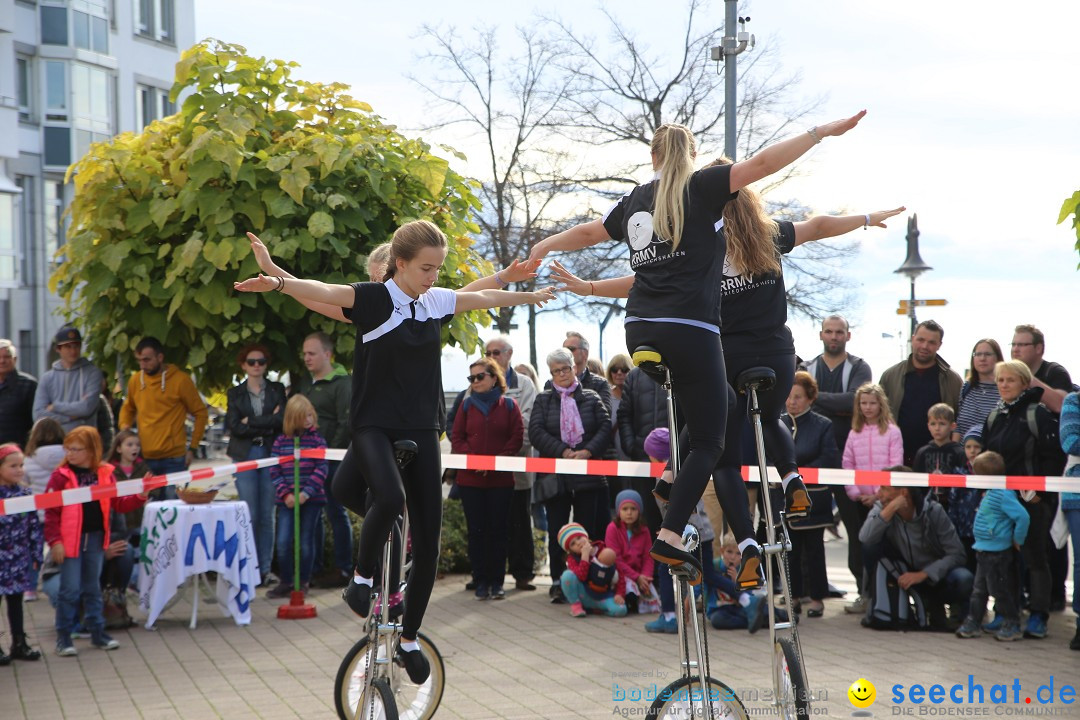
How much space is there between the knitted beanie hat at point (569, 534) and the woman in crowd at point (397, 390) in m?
3.79

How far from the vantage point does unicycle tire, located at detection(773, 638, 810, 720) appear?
189 inches

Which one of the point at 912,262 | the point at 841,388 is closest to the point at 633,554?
the point at 841,388

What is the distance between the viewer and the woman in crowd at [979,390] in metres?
8.78

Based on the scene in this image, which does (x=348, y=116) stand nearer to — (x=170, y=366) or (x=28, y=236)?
(x=170, y=366)

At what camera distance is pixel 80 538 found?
7.84m

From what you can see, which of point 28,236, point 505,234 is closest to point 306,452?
point 505,234

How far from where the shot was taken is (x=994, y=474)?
8.09 meters

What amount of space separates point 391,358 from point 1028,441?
16.8 ft

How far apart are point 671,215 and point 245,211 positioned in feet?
17.8

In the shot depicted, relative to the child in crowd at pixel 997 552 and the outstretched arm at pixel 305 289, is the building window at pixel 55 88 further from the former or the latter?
the outstretched arm at pixel 305 289

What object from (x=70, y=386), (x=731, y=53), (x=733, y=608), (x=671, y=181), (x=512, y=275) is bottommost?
(x=733, y=608)

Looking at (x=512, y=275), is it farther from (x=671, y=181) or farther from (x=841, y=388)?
(x=841, y=388)

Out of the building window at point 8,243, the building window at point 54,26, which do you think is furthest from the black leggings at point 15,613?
the building window at point 54,26

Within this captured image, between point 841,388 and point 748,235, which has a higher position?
point 748,235
